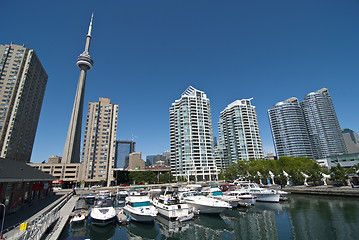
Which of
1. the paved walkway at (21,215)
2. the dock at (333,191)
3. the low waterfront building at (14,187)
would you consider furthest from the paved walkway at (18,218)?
the dock at (333,191)

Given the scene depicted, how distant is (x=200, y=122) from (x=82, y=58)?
101 metres

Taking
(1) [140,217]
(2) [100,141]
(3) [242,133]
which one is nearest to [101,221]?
(1) [140,217]

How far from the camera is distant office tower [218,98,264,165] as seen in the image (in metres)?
143

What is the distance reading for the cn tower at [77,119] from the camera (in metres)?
114

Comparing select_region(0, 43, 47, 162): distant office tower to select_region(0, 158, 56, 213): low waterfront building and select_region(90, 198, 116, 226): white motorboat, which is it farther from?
select_region(90, 198, 116, 226): white motorboat

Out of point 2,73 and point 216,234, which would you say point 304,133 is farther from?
point 2,73

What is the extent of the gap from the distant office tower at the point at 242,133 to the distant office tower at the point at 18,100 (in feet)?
484

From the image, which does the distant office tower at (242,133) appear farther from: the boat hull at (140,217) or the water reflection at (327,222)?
the boat hull at (140,217)

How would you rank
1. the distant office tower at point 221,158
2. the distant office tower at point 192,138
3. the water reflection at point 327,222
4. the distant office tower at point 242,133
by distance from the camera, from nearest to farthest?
the water reflection at point 327,222
the distant office tower at point 192,138
the distant office tower at point 242,133
the distant office tower at point 221,158

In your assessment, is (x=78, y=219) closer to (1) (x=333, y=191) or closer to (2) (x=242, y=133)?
(1) (x=333, y=191)

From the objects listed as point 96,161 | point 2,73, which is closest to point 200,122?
point 96,161

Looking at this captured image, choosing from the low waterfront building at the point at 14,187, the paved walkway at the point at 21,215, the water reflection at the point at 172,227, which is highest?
the low waterfront building at the point at 14,187

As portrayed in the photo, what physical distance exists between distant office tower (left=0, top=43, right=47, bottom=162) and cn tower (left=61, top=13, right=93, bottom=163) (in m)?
23.0

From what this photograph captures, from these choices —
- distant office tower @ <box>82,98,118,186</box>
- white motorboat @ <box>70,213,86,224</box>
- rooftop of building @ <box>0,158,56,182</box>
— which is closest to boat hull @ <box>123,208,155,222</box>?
white motorboat @ <box>70,213,86,224</box>
